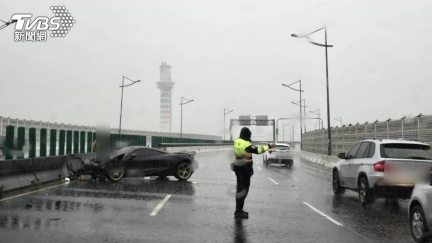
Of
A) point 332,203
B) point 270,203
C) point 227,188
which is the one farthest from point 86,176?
point 332,203

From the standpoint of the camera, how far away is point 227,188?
14.4 meters

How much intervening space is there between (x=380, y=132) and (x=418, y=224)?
15.6m

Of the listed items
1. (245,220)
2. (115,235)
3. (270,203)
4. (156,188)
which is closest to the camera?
(115,235)

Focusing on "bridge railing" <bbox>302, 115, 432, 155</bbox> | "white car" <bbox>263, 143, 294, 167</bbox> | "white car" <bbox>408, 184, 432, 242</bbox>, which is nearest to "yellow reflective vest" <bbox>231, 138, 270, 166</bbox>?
"white car" <bbox>408, 184, 432, 242</bbox>

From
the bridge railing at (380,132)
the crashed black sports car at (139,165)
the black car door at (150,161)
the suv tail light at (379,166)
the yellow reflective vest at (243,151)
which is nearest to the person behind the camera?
the yellow reflective vest at (243,151)

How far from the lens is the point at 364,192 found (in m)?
10.6

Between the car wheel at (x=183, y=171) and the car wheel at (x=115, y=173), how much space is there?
2.19 metres

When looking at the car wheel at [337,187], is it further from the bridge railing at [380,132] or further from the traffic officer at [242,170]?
the traffic officer at [242,170]

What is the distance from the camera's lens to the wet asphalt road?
273 inches

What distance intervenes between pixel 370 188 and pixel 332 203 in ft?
4.48

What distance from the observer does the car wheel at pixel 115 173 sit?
1577 cm

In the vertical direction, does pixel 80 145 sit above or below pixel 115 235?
above

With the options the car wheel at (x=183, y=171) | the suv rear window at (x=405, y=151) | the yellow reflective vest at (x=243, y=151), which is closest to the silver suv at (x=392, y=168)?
the suv rear window at (x=405, y=151)

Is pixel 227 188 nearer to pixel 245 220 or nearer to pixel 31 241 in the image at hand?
pixel 245 220
